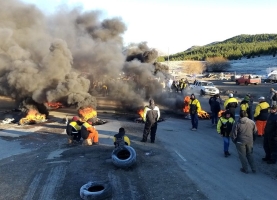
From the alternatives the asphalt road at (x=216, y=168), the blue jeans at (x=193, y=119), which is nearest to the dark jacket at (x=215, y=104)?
the blue jeans at (x=193, y=119)

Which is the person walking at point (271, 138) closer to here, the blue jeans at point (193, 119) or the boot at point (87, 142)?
the blue jeans at point (193, 119)

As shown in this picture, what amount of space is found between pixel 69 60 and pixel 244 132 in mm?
14073

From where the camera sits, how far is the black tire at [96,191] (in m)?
6.51

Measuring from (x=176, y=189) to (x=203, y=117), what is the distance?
10.0 metres

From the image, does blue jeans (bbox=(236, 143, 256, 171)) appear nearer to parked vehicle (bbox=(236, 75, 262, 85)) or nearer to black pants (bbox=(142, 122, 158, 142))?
black pants (bbox=(142, 122, 158, 142))

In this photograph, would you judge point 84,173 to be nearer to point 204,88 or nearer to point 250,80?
point 204,88

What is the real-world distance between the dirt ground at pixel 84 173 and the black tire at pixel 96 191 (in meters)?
0.21

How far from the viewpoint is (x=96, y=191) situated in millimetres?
6836

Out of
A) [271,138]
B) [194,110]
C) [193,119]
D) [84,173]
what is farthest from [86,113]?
[271,138]

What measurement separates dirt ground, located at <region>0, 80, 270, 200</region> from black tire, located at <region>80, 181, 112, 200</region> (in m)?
0.21

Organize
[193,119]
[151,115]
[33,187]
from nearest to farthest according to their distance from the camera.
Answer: [33,187], [151,115], [193,119]

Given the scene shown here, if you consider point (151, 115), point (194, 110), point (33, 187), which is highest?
point (151, 115)

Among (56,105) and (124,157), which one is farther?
(56,105)

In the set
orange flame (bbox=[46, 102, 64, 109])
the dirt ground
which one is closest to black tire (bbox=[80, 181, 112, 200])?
the dirt ground
